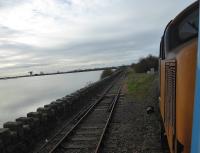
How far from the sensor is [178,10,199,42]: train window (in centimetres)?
555

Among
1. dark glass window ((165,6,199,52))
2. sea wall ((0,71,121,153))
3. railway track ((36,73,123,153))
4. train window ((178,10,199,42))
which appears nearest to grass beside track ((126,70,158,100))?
sea wall ((0,71,121,153))

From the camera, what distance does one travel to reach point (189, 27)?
580cm

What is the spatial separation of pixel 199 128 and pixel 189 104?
1075 mm

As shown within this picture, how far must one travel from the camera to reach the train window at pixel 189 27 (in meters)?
5.55

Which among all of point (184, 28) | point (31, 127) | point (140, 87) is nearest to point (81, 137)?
point (31, 127)

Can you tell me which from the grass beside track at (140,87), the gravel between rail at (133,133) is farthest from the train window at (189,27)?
the grass beside track at (140,87)

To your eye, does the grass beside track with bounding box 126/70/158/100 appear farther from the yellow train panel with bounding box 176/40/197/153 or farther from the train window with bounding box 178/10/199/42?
the yellow train panel with bounding box 176/40/197/153

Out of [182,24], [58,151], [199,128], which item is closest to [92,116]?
[58,151]

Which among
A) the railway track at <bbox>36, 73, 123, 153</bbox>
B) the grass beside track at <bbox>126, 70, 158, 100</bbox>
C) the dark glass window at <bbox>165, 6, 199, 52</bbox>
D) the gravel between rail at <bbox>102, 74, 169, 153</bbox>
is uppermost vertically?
the dark glass window at <bbox>165, 6, 199, 52</bbox>

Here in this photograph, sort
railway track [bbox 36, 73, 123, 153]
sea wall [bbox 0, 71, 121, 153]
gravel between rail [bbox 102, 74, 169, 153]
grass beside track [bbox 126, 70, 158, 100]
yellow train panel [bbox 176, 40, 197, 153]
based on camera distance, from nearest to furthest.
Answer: yellow train panel [bbox 176, 40, 197, 153] → gravel between rail [bbox 102, 74, 169, 153] → sea wall [bbox 0, 71, 121, 153] → railway track [bbox 36, 73, 123, 153] → grass beside track [bbox 126, 70, 158, 100]

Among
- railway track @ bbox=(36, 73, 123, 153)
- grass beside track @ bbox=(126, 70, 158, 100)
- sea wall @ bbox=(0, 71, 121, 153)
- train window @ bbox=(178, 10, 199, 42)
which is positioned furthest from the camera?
grass beside track @ bbox=(126, 70, 158, 100)

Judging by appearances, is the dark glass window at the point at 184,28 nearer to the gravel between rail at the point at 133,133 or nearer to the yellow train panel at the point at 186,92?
the yellow train panel at the point at 186,92

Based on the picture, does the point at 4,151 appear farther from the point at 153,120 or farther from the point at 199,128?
the point at 199,128

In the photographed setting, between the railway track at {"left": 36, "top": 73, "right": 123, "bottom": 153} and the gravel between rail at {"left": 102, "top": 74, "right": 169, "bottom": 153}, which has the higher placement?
the gravel between rail at {"left": 102, "top": 74, "right": 169, "bottom": 153}
